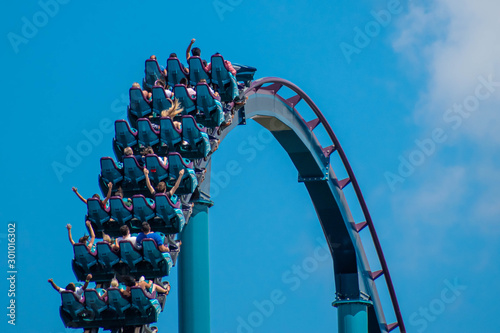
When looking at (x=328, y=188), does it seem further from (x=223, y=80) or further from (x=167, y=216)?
(x=167, y=216)

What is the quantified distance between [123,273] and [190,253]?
1549 mm

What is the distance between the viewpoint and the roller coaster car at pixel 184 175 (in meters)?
14.3

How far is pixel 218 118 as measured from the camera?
1532 cm

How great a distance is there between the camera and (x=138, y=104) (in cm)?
1539

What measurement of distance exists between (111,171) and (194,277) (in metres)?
1.83

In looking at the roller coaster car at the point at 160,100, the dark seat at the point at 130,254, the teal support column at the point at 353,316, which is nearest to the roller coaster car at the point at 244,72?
the roller coaster car at the point at 160,100

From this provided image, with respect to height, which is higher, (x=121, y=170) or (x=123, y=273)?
(x=121, y=170)

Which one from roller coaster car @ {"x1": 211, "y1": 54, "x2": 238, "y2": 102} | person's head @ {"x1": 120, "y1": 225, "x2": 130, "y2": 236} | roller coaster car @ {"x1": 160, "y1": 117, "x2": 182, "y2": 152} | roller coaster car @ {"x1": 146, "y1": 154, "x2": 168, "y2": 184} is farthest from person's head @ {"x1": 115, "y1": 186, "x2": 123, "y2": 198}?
roller coaster car @ {"x1": 211, "y1": 54, "x2": 238, "y2": 102}

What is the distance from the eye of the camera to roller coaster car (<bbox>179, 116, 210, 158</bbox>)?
48.2 feet

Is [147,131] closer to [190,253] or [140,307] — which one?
[190,253]

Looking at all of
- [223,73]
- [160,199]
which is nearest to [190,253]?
[160,199]

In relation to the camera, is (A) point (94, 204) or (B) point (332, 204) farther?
(B) point (332, 204)

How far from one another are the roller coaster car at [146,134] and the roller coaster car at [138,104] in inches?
25.2

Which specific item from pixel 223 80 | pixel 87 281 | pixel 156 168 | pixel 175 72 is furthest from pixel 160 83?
pixel 87 281
